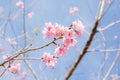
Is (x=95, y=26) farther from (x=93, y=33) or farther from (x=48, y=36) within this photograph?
(x=48, y=36)

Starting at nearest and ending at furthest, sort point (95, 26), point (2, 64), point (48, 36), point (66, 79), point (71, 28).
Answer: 1. point (2, 64)
2. point (71, 28)
3. point (48, 36)
4. point (66, 79)
5. point (95, 26)

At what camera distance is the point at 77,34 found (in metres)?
2.76

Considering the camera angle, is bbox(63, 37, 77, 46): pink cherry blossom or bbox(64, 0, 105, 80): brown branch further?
bbox(64, 0, 105, 80): brown branch

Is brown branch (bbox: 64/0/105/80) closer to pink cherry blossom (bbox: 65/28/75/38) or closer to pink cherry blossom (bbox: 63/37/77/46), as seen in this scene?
pink cherry blossom (bbox: 63/37/77/46)

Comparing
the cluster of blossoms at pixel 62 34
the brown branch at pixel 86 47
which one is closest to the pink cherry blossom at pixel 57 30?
the cluster of blossoms at pixel 62 34

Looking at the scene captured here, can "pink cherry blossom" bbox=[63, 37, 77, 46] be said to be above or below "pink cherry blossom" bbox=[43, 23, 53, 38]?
below

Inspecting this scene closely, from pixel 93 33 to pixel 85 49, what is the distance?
256mm

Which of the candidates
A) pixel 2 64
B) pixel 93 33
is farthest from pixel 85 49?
pixel 2 64

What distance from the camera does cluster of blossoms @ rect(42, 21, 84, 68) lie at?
8.90ft

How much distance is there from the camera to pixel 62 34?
2.73 meters

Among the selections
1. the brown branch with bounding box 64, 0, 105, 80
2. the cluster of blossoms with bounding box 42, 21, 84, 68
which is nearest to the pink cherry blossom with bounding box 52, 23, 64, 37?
the cluster of blossoms with bounding box 42, 21, 84, 68

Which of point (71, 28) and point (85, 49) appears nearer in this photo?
point (71, 28)

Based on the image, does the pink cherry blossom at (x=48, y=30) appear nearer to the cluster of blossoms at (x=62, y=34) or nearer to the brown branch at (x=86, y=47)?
the cluster of blossoms at (x=62, y=34)

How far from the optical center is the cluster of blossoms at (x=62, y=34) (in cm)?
271
